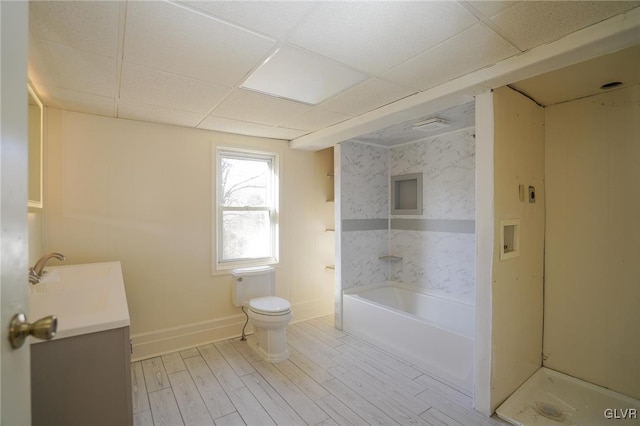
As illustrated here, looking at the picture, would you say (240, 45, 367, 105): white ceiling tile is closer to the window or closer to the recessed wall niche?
the window

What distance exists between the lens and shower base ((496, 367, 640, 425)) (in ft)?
6.19

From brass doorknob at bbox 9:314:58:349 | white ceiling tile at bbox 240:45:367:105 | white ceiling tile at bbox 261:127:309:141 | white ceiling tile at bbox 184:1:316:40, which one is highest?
white ceiling tile at bbox 240:45:367:105

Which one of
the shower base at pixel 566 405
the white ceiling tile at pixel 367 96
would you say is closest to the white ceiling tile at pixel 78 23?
the white ceiling tile at pixel 367 96

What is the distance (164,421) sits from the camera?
1.91 meters

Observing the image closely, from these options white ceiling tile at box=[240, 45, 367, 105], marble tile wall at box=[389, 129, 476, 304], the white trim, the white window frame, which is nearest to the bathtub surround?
marble tile wall at box=[389, 129, 476, 304]

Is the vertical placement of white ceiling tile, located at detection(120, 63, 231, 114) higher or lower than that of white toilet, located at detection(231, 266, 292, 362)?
higher

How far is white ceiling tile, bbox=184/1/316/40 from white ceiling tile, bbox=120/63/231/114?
72 cm

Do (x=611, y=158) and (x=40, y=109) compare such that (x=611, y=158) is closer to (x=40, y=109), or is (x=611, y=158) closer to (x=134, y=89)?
(x=134, y=89)

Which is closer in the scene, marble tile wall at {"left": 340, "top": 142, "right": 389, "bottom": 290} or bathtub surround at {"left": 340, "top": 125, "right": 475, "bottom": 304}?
bathtub surround at {"left": 340, "top": 125, "right": 475, "bottom": 304}

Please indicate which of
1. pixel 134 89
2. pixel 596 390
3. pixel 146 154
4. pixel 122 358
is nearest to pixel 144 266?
pixel 146 154

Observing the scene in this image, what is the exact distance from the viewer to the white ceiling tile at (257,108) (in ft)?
7.37

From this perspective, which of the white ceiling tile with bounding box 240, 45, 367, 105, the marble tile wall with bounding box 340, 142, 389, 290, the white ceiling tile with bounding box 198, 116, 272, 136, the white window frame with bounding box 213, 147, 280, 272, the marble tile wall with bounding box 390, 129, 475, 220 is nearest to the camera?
the white ceiling tile with bounding box 240, 45, 367, 105

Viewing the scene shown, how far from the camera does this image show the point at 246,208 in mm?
3367

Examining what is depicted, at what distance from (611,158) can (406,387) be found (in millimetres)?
2217
